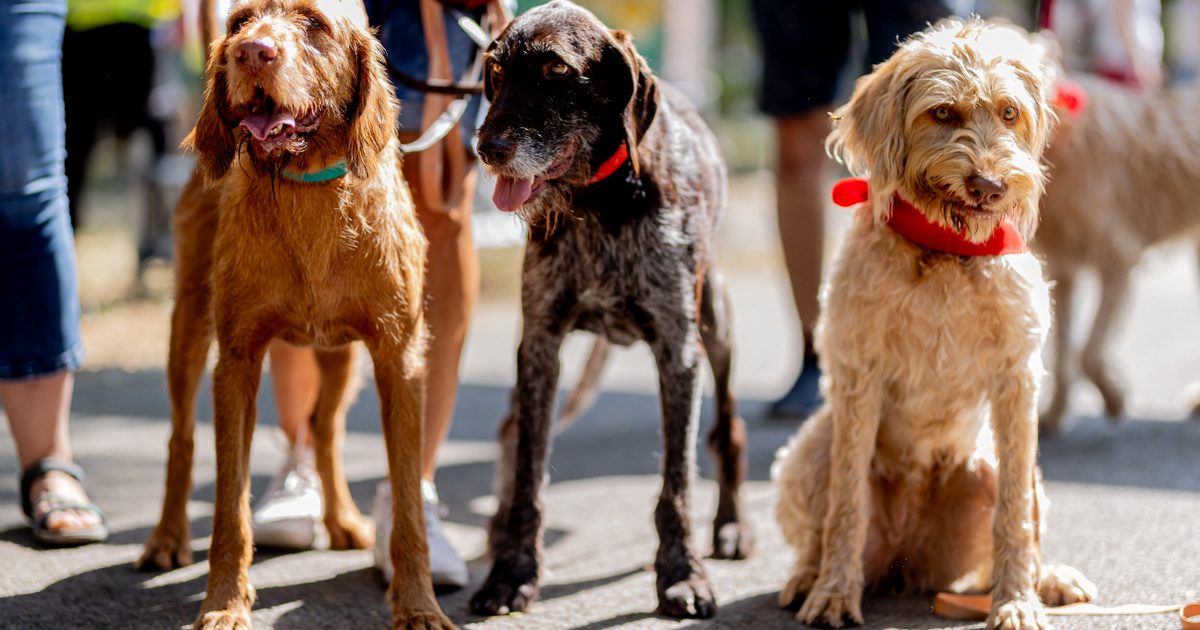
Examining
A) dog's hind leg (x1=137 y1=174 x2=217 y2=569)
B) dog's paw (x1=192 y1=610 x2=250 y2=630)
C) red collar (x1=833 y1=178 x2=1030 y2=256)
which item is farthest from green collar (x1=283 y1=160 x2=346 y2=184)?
red collar (x1=833 y1=178 x2=1030 y2=256)

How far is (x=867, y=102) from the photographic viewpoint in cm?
344

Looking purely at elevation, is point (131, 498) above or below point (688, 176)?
below

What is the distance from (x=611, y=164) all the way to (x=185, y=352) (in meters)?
1.45


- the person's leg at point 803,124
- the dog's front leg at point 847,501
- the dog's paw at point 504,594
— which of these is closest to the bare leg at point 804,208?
the person's leg at point 803,124

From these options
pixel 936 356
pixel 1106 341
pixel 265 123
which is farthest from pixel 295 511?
pixel 1106 341

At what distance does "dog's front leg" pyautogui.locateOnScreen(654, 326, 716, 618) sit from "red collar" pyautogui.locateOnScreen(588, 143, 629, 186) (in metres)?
0.51

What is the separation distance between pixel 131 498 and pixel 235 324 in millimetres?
1939

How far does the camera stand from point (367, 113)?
10.4 ft

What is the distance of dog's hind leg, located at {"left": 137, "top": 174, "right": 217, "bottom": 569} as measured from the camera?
12.6 ft

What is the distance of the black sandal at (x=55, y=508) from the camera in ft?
13.4

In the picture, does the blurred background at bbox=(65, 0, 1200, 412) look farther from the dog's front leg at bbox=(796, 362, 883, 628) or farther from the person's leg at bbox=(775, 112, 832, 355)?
the dog's front leg at bbox=(796, 362, 883, 628)

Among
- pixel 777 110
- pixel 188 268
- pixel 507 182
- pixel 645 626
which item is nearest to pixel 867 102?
pixel 507 182

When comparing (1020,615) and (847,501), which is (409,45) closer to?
(847,501)

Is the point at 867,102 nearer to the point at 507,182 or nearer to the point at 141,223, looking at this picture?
the point at 507,182
